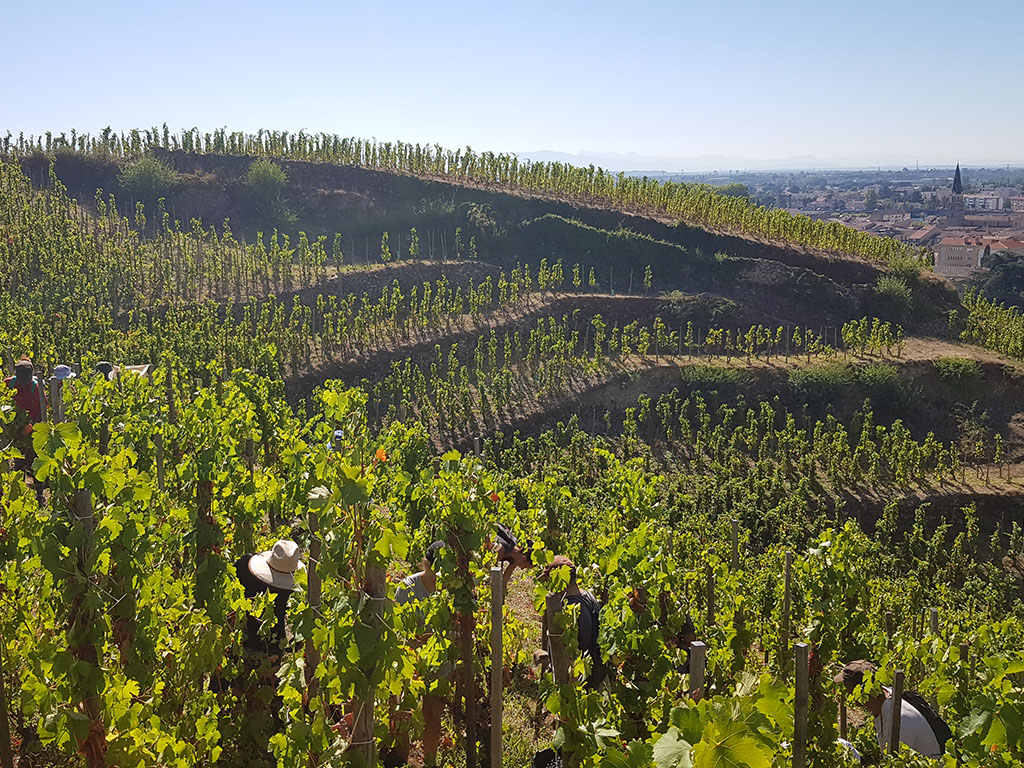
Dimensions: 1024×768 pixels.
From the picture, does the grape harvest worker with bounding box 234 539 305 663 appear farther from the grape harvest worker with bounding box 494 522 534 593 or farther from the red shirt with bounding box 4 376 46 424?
the red shirt with bounding box 4 376 46 424

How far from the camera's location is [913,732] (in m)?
6.69

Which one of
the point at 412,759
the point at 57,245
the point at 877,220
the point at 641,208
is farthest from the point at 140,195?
the point at 877,220

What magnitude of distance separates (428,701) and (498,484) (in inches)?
241

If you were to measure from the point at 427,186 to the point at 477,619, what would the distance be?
42.7 meters

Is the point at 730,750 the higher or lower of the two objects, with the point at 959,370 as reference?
higher

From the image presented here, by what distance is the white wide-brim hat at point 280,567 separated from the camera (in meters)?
6.56

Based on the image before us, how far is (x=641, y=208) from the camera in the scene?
44.0m

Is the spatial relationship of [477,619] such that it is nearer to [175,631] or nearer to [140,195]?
[175,631]

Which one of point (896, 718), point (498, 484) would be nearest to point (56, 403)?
point (498, 484)

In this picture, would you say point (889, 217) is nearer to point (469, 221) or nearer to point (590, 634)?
point (469, 221)

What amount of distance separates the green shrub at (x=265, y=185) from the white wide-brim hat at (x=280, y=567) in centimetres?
4205

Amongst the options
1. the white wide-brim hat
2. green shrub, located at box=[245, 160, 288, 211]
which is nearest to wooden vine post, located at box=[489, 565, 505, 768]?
the white wide-brim hat

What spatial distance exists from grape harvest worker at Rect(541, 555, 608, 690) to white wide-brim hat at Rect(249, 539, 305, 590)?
2.25 metres

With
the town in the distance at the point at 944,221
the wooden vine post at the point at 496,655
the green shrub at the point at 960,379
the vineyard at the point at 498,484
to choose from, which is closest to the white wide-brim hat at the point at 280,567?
the vineyard at the point at 498,484
